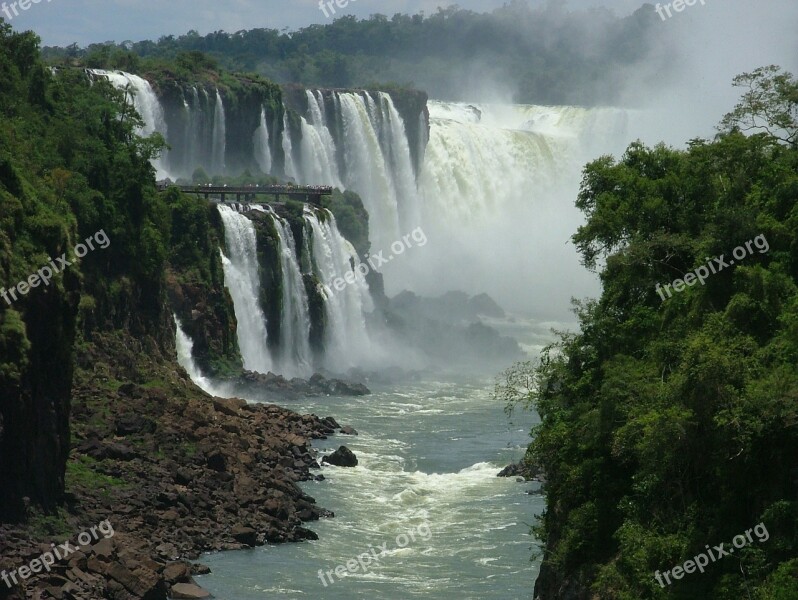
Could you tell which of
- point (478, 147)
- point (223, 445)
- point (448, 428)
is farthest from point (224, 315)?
point (478, 147)

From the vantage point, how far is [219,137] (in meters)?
81.2

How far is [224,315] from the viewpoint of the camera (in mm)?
61844

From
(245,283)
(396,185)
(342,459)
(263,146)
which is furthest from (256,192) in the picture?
(396,185)

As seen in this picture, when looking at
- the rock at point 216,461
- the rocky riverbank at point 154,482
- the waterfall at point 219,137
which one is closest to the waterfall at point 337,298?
the waterfall at point 219,137

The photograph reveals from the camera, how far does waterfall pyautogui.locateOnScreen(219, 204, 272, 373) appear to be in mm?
64062

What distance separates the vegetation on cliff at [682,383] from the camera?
25.3 meters

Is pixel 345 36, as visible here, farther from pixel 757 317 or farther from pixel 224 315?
pixel 757 317

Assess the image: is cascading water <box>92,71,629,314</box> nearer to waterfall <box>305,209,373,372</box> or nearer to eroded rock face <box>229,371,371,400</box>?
waterfall <box>305,209,373,372</box>

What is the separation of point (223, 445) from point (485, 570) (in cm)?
1014

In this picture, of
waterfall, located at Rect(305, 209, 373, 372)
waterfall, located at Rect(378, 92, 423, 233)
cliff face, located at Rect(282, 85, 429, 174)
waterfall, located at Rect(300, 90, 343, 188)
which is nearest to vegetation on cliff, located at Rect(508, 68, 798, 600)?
waterfall, located at Rect(305, 209, 373, 372)

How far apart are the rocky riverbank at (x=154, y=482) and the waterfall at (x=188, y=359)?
5.71 m

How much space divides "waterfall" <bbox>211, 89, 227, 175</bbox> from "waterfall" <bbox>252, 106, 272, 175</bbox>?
3.08 meters

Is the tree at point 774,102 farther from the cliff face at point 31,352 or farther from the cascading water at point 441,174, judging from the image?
the cascading water at point 441,174

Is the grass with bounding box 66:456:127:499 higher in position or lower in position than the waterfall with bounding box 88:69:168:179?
lower
